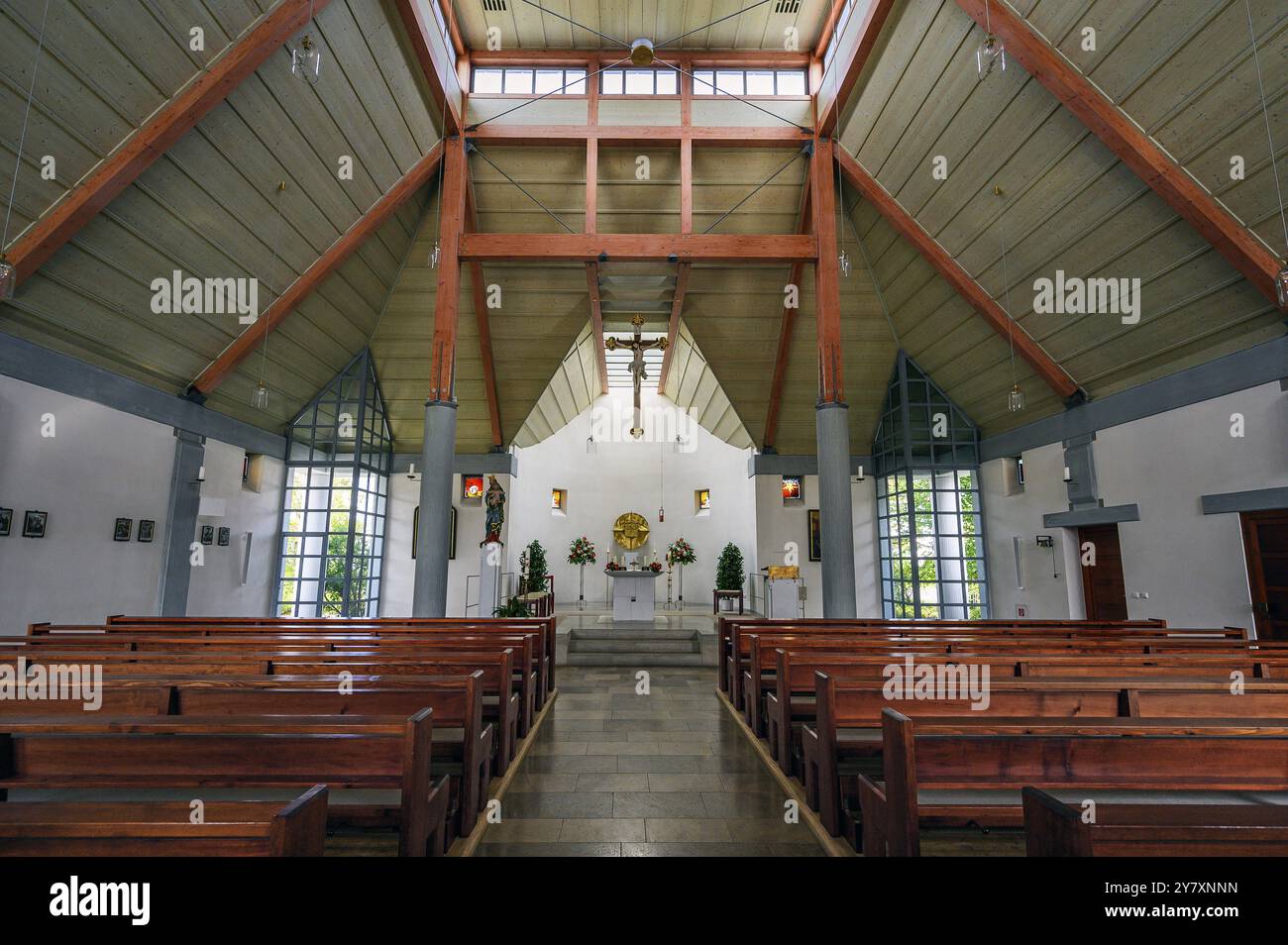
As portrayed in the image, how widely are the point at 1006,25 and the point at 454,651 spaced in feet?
23.3

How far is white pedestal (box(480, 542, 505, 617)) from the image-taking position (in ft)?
34.6

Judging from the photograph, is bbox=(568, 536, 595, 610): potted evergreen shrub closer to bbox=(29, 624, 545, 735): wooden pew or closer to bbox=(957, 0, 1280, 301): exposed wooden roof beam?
bbox=(29, 624, 545, 735): wooden pew

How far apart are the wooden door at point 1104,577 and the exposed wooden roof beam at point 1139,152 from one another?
343cm

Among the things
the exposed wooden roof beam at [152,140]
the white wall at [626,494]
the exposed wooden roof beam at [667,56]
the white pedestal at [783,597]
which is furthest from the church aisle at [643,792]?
the white wall at [626,494]

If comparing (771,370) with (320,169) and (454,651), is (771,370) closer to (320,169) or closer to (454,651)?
(320,169)

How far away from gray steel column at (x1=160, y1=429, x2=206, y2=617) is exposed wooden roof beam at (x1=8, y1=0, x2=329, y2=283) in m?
3.01

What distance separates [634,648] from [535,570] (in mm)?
4930

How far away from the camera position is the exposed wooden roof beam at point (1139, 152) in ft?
16.8

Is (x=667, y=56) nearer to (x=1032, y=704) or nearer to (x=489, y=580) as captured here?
→ (x=489, y=580)

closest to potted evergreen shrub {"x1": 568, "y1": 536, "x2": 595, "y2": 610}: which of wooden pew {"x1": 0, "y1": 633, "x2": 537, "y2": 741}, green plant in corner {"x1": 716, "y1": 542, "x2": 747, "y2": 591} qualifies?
green plant in corner {"x1": 716, "y1": 542, "x2": 747, "y2": 591}

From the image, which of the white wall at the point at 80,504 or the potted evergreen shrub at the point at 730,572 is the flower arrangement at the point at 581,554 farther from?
the white wall at the point at 80,504

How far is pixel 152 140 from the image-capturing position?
16.4ft
